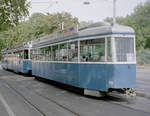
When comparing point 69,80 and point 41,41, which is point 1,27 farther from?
point 69,80

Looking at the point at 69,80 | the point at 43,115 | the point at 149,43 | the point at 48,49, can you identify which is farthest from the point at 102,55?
the point at 149,43

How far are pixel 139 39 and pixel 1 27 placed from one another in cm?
3149

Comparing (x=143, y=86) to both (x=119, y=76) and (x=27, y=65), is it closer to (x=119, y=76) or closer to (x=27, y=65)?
(x=119, y=76)

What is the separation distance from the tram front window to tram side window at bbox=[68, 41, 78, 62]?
2073 millimetres

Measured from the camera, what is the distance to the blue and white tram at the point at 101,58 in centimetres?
809

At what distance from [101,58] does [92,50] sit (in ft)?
1.83

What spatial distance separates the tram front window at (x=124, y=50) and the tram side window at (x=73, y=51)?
2.07m

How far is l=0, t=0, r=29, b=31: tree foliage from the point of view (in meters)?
16.0

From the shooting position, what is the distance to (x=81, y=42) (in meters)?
9.21

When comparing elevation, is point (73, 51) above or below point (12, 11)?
below

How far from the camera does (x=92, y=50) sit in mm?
8695

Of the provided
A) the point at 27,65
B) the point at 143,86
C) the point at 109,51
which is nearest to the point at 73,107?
the point at 109,51

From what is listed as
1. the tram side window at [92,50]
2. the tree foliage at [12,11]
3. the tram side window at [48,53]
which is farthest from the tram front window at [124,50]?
the tree foliage at [12,11]

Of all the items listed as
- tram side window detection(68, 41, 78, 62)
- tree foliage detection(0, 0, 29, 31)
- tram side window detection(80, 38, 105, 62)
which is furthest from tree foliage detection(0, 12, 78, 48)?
tram side window detection(80, 38, 105, 62)
